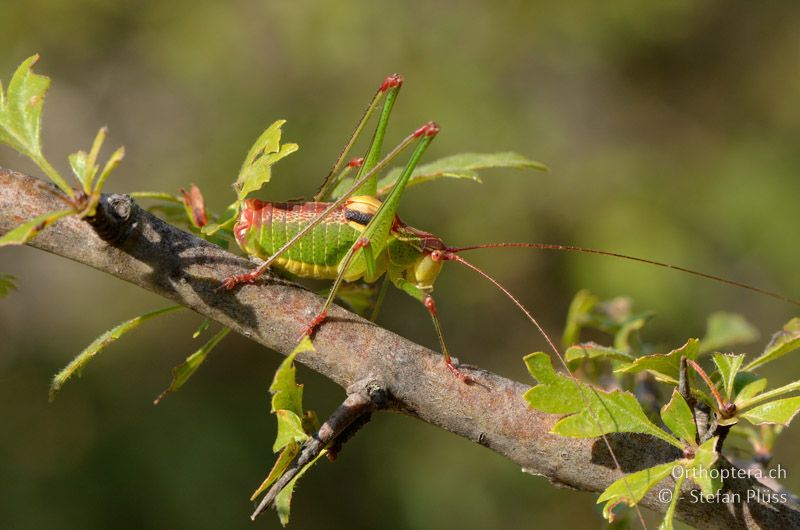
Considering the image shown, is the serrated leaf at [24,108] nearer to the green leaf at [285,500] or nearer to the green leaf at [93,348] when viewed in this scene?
the green leaf at [93,348]

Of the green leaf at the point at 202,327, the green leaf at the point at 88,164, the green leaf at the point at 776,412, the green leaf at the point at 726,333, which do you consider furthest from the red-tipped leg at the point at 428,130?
the green leaf at the point at 726,333

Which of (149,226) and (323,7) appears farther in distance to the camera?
(323,7)

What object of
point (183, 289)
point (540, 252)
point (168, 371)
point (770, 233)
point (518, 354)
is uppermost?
point (183, 289)

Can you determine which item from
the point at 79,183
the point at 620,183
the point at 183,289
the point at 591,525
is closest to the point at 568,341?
the point at 183,289

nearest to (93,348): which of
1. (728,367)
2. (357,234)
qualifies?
(357,234)

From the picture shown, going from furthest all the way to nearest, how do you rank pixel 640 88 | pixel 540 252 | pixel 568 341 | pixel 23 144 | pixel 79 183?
Answer: pixel 640 88
pixel 540 252
pixel 568 341
pixel 23 144
pixel 79 183

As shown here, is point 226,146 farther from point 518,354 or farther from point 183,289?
point 183,289
